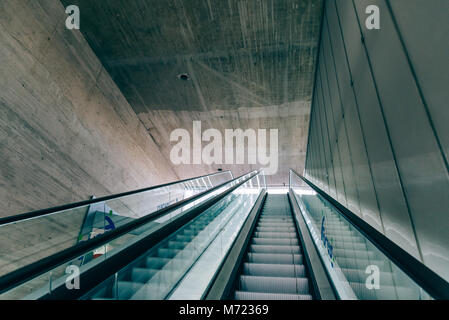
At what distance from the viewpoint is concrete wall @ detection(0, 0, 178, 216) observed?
5.14m

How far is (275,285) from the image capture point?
8.65 ft

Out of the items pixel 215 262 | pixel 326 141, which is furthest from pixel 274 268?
pixel 326 141

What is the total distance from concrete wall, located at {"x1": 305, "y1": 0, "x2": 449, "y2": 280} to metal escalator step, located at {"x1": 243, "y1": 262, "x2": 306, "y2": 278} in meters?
1.13

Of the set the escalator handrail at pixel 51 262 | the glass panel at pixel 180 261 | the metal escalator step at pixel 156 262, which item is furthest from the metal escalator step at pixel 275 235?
the escalator handrail at pixel 51 262

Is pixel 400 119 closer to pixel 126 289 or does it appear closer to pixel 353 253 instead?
pixel 353 253

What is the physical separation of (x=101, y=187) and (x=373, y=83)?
7.87 m

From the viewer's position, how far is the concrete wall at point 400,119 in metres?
1.93

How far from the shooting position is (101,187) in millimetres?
8109

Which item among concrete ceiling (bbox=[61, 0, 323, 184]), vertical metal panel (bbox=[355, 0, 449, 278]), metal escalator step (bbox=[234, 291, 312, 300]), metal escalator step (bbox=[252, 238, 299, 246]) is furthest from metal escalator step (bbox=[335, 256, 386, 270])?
concrete ceiling (bbox=[61, 0, 323, 184])
